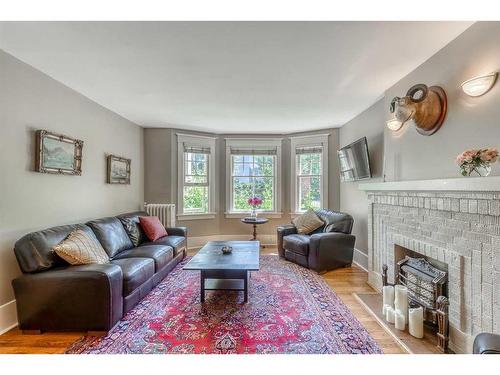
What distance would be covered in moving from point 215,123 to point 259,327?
136 inches

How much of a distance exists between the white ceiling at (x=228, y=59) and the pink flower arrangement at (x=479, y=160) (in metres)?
0.99

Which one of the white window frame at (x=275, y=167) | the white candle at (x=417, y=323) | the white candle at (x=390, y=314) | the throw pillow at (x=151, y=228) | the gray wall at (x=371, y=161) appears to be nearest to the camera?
the white candle at (x=417, y=323)

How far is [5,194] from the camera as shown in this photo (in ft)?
6.98

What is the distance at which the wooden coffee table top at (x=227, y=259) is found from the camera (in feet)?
7.97

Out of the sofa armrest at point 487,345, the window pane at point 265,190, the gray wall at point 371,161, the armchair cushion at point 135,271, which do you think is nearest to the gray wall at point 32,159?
the armchair cushion at point 135,271

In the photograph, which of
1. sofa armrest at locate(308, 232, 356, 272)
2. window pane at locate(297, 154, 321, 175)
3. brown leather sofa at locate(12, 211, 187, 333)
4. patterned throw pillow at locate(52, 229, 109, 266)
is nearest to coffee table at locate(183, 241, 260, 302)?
brown leather sofa at locate(12, 211, 187, 333)

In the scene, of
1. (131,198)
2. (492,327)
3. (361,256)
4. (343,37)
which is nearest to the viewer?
(492,327)

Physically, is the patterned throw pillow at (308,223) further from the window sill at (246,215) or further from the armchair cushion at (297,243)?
the window sill at (246,215)

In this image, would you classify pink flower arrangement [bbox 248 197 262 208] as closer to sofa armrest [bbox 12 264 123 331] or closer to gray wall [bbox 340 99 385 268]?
gray wall [bbox 340 99 385 268]

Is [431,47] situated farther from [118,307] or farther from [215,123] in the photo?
[118,307]

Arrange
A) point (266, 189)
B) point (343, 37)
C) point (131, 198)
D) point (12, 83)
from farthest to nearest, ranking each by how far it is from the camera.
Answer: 1. point (266, 189)
2. point (131, 198)
3. point (12, 83)
4. point (343, 37)

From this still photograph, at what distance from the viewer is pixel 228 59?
86.4 inches
